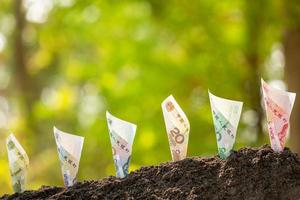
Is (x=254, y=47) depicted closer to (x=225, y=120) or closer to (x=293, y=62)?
(x=293, y=62)

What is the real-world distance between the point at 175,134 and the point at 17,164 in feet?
1.88

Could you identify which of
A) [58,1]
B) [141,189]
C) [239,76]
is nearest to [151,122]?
[239,76]

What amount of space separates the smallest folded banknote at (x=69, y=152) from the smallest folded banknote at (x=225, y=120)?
469 millimetres

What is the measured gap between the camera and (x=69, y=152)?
7.00 ft

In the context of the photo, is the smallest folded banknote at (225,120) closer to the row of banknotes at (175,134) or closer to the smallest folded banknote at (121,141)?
the row of banknotes at (175,134)

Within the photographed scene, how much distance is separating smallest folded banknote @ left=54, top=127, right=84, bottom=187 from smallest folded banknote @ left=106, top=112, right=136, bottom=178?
126 mm

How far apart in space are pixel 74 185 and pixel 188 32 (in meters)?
4.64

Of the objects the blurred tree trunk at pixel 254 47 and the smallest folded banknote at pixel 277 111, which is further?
the blurred tree trunk at pixel 254 47

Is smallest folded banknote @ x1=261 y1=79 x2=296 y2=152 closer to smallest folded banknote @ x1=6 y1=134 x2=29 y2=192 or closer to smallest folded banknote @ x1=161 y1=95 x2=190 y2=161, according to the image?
smallest folded banknote @ x1=161 y1=95 x2=190 y2=161

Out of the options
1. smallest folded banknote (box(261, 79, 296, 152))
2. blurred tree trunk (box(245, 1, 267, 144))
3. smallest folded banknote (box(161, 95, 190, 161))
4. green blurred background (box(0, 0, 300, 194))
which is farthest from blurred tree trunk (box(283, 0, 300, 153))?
smallest folded banknote (box(261, 79, 296, 152))

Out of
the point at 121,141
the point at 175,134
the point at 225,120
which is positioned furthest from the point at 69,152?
the point at 225,120

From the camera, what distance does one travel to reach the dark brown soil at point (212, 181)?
5.63 ft

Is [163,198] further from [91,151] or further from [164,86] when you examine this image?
[91,151]

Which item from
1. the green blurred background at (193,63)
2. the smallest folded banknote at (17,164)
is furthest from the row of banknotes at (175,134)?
the green blurred background at (193,63)
